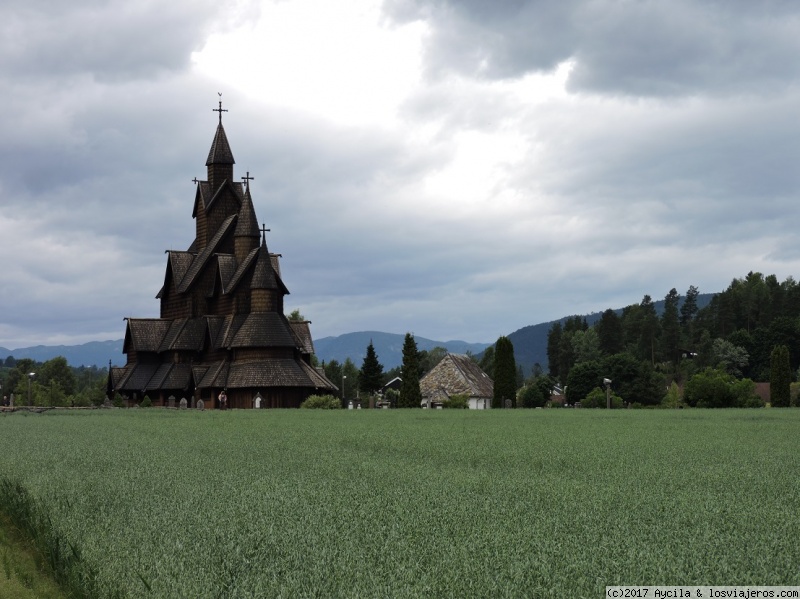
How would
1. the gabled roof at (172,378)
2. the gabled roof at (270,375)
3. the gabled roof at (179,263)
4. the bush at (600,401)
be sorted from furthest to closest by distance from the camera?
the gabled roof at (179,263) < the gabled roof at (172,378) < the bush at (600,401) < the gabled roof at (270,375)

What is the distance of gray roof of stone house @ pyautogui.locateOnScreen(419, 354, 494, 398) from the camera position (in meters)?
100

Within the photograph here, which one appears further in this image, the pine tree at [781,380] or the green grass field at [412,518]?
the pine tree at [781,380]

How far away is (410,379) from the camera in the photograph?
77.4m

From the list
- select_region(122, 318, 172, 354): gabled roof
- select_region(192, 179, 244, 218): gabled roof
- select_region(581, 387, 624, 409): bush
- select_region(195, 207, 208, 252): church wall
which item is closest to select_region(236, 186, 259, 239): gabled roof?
select_region(192, 179, 244, 218): gabled roof

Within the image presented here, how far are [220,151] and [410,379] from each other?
104ft

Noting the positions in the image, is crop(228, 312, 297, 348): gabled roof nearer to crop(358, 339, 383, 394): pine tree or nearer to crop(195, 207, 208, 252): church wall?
crop(195, 207, 208, 252): church wall

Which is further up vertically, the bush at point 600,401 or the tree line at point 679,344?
the tree line at point 679,344

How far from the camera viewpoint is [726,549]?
8.91 metres

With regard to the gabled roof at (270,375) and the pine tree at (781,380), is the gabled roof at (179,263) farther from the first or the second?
the pine tree at (781,380)

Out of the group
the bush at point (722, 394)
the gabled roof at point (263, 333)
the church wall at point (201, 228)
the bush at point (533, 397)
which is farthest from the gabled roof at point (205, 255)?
the bush at point (722, 394)

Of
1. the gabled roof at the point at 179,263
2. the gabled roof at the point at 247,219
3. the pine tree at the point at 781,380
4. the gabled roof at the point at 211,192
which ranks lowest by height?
the pine tree at the point at 781,380

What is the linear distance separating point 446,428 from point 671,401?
182 feet

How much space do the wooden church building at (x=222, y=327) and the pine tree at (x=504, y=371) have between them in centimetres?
1476

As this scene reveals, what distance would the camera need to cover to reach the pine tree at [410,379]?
254 feet
